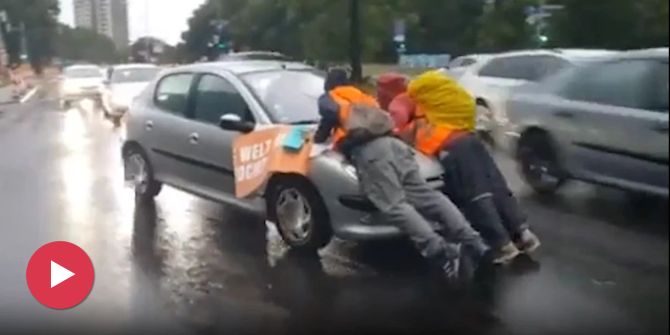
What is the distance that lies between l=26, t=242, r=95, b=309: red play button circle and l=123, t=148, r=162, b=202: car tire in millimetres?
451

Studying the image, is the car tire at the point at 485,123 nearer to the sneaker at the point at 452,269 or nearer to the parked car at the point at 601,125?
the parked car at the point at 601,125

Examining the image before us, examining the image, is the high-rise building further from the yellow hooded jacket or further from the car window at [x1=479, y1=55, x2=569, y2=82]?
the car window at [x1=479, y1=55, x2=569, y2=82]

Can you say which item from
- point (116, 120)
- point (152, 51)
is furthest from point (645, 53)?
point (116, 120)

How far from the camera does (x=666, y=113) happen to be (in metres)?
Result: 1.81

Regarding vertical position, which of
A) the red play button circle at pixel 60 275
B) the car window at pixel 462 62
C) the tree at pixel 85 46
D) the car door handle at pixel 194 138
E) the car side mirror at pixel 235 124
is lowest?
the red play button circle at pixel 60 275

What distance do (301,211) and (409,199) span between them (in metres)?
0.58

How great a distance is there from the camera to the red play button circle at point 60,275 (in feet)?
9.68

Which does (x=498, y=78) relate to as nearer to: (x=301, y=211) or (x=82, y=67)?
(x=301, y=211)

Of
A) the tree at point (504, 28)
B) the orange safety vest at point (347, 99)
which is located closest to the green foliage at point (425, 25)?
the tree at point (504, 28)

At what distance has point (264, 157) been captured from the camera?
2.86 meters

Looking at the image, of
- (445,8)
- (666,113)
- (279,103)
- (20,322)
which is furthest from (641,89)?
(20,322)

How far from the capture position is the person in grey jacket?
2512mm

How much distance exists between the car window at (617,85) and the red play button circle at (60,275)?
5.21ft

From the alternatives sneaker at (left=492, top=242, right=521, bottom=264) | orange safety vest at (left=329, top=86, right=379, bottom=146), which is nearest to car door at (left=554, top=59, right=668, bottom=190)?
sneaker at (left=492, top=242, right=521, bottom=264)
